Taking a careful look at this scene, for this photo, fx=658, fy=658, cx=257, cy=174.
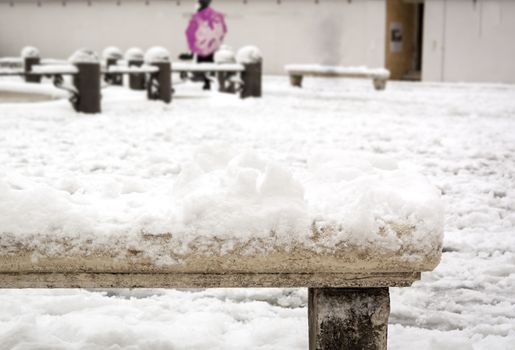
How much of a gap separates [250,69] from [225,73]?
2.09 feet

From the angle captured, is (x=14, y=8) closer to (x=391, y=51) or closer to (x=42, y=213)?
(x=391, y=51)

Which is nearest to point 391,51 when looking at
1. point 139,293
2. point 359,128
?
point 359,128

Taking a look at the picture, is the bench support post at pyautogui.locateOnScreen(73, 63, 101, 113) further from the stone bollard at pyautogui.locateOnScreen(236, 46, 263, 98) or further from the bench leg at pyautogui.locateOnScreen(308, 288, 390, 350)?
the bench leg at pyautogui.locateOnScreen(308, 288, 390, 350)

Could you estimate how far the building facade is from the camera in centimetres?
1956

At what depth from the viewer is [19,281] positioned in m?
1.69

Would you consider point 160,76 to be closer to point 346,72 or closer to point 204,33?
point 204,33

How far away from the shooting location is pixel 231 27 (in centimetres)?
2327

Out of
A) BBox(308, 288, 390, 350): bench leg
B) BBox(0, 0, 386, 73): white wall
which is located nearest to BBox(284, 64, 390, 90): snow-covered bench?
BBox(0, 0, 386, 73): white wall

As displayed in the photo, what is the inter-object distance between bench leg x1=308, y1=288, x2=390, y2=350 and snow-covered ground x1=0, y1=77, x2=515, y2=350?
621 millimetres

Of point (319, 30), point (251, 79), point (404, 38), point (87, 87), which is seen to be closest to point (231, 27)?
point (319, 30)

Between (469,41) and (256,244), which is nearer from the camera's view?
(256,244)

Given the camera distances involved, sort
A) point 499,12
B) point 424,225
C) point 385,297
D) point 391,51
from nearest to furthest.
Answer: point 424,225 → point 385,297 → point 499,12 → point 391,51

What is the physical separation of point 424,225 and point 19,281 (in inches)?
40.6

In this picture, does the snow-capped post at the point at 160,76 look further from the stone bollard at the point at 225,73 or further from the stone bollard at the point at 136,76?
the stone bollard at the point at 136,76
